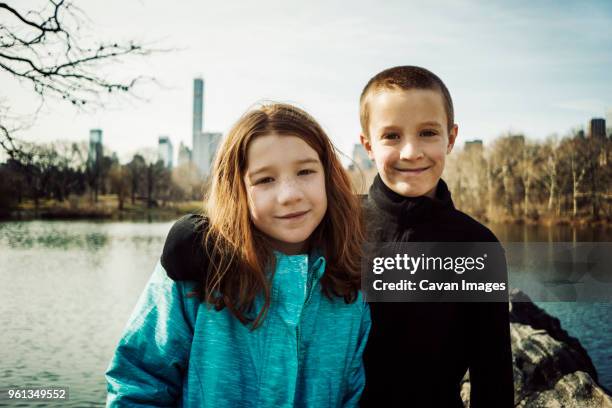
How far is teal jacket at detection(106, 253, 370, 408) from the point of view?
159 cm

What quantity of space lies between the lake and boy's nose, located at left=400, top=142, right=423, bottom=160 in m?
6.84

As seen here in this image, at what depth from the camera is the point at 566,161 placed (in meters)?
22.5

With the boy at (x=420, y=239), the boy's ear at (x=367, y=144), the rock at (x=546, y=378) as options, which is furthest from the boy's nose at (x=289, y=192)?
the rock at (x=546, y=378)

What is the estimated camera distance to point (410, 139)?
2.08 m

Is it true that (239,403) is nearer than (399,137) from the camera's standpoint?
Yes

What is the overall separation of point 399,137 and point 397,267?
576 mm

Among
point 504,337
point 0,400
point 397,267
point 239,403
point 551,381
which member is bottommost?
point 0,400

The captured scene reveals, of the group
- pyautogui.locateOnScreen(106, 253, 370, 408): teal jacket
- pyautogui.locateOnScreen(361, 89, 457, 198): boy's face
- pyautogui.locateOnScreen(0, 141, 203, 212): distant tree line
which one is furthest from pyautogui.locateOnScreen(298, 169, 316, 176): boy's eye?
pyautogui.locateOnScreen(0, 141, 203, 212): distant tree line

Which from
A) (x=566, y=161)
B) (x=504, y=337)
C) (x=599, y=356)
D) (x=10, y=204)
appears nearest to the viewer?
(x=504, y=337)

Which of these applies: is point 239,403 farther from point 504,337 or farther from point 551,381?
point 551,381

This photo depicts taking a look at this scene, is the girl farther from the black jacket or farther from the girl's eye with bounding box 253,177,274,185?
the black jacket

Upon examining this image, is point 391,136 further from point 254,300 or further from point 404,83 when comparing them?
point 254,300

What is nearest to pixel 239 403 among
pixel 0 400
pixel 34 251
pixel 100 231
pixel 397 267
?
pixel 397 267

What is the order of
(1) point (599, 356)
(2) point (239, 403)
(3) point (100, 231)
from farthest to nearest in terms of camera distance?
(3) point (100, 231) → (1) point (599, 356) → (2) point (239, 403)
